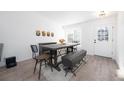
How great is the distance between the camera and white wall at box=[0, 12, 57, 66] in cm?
336

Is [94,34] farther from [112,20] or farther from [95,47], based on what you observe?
[112,20]

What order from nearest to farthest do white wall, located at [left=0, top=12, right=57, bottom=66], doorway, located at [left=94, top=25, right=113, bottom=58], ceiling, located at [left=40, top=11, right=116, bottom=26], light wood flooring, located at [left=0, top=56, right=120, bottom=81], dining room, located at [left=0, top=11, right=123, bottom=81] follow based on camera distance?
light wood flooring, located at [left=0, top=56, right=120, bottom=81] < dining room, located at [left=0, top=11, right=123, bottom=81] < white wall, located at [left=0, top=12, right=57, bottom=66] < ceiling, located at [left=40, top=11, right=116, bottom=26] < doorway, located at [left=94, top=25, right=113, bottom=58]

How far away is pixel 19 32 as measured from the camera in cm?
388

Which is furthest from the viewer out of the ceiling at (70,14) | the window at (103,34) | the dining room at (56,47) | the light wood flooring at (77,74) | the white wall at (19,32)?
the window at (103,34)

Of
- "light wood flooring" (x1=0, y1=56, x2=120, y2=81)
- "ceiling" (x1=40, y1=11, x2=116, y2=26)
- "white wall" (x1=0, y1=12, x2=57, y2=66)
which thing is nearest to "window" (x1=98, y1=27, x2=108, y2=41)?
"ceiling" (x1=40, y1=11, x2=116, y2=26)

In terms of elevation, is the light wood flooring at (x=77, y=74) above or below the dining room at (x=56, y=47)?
below

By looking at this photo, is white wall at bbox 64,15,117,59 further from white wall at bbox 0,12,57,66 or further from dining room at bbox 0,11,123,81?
white wall at bbox 0,12,57,66

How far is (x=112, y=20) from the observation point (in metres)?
4.66

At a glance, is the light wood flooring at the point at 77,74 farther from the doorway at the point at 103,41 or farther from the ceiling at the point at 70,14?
the ceiling at the point at 70,14

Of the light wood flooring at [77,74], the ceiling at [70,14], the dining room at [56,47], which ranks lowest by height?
the light wood flooring at [77,74]

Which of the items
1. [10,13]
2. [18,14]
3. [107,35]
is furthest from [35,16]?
[107,35]

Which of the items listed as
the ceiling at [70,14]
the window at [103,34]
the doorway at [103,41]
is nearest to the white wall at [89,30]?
the doorway at [103,41]

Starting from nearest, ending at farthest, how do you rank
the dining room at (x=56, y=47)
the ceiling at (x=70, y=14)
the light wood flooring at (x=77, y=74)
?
the light wood flooring at (x=77, y=74)
the dining room at (x=56, y=47)
the ceiling at (x=70, y=14)

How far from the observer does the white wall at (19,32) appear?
132 inches
